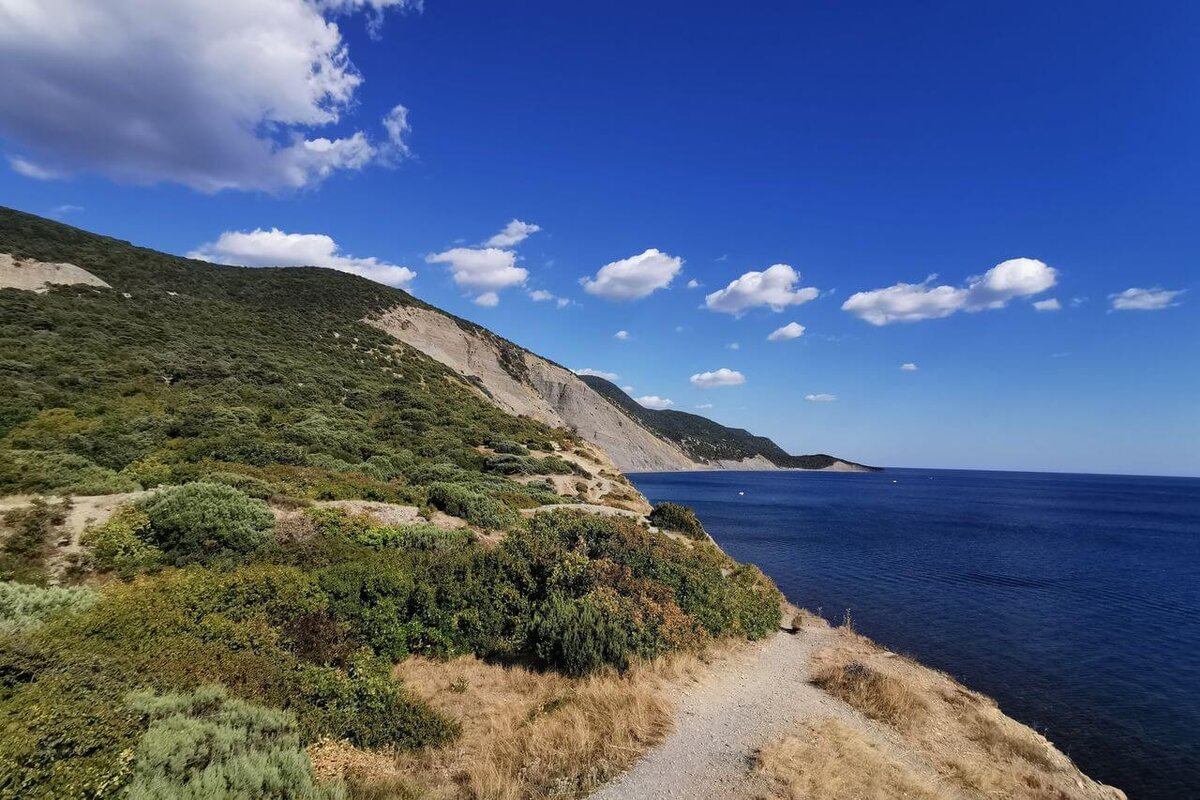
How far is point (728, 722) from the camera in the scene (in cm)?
975

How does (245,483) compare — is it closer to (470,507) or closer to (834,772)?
(470,507)

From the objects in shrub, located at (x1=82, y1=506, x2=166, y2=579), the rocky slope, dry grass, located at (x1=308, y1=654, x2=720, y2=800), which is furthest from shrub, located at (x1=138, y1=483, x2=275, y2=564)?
the rocky slope

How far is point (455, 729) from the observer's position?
823cm

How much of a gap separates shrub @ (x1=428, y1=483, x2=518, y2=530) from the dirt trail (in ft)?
28.3

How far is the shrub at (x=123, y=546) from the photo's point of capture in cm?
1045

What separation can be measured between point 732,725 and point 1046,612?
81.0 ft

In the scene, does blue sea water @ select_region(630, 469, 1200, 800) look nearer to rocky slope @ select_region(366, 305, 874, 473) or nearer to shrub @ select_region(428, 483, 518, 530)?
shrub @ select_region(428, 483, 518, 530)

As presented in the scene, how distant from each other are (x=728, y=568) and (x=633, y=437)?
112934 millimetres

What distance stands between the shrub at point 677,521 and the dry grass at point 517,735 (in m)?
15.1

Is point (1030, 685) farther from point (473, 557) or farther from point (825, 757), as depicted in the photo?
point (473, 557)

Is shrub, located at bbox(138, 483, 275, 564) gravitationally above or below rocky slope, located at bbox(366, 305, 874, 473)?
below

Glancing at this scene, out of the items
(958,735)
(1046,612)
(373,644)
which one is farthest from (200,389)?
(1046,612)

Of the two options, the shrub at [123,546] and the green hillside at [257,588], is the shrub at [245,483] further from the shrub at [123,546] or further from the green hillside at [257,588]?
the shrub at [123,546]

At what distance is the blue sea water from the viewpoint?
14398 mm
